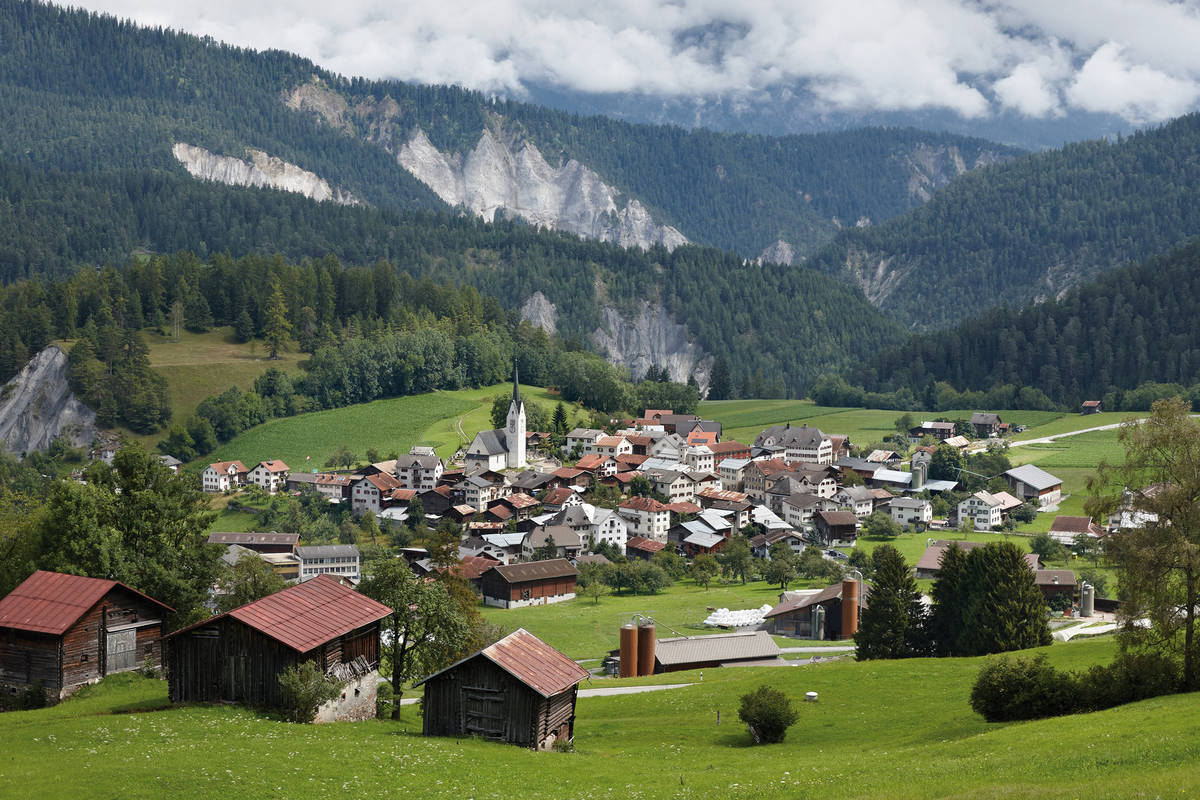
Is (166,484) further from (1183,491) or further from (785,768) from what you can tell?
(1183,491)

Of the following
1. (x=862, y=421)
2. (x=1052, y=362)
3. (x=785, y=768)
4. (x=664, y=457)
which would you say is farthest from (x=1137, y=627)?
(x=1052, y=362)

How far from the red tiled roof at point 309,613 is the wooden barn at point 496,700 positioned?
3041 millimetres

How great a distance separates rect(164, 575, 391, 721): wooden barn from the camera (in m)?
28.1

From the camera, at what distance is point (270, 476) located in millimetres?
110938

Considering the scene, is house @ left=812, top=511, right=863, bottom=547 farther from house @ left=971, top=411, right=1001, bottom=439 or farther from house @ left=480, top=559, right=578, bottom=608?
house @ left=971, top=411, right=1001, bottom=439

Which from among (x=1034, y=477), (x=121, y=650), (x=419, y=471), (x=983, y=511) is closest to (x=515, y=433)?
(x=419, y=471)

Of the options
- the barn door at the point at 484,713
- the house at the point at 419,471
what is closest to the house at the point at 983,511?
the house at the point at 419,471

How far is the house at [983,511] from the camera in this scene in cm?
9544

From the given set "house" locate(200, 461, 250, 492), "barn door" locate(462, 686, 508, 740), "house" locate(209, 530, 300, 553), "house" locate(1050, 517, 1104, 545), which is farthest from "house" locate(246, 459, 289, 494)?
"barn door" locate(462, 686, 508, 740)

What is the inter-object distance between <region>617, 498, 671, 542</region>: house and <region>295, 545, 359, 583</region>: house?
25262 mm

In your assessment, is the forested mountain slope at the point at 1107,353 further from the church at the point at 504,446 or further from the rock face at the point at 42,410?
the rock face at the point at 42,410

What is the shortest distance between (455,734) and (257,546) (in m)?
65.1

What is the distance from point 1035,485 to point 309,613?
290 feet

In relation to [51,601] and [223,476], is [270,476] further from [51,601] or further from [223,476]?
[51,601]
